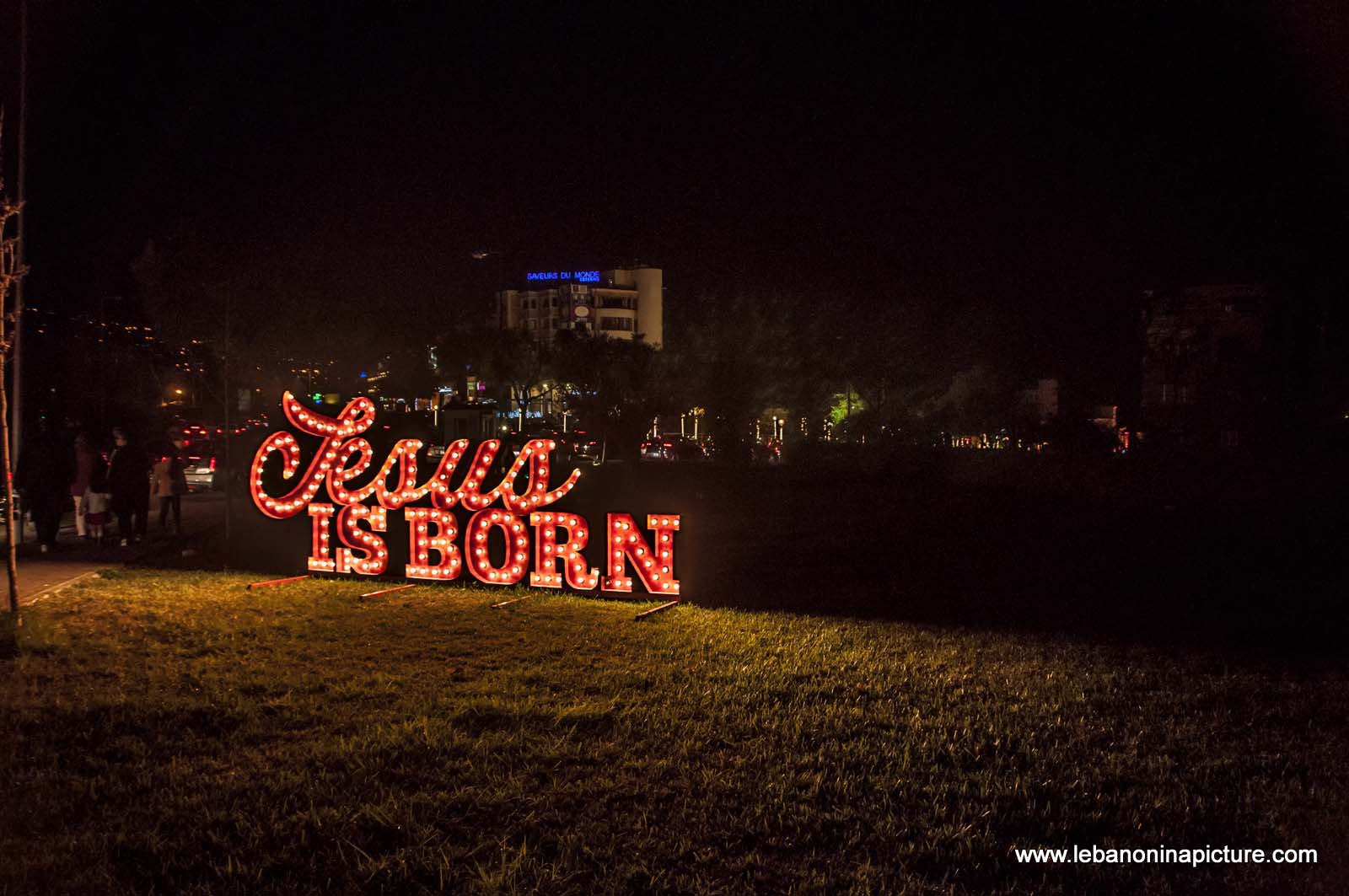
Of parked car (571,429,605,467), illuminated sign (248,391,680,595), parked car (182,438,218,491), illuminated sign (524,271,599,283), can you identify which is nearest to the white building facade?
illuminated sign (524,271,599,283)

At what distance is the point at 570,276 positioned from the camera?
128 metres

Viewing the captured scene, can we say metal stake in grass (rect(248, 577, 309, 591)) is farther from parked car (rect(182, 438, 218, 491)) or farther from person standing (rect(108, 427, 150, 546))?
parked car (rect(182, 438, 218, 491))

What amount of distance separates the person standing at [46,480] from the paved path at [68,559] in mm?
456

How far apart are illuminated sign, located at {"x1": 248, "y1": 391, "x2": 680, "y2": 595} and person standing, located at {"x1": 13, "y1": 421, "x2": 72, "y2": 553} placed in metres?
4.27

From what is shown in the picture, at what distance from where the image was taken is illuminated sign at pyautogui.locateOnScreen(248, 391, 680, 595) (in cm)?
1132

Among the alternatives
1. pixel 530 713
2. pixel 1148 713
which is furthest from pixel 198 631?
pixel 1148 713

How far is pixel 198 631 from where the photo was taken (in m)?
9.71

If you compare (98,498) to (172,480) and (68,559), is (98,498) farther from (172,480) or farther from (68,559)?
(68,559)

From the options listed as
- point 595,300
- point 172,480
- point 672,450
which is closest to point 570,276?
point 595,300

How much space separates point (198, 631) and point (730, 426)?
98.9 feet

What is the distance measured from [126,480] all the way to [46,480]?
151 centimetres

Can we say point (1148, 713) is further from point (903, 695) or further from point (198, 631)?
point (198, 631)

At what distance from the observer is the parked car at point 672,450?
4682 cm

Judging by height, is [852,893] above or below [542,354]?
below
